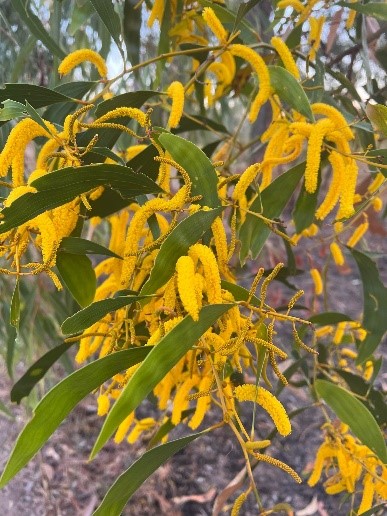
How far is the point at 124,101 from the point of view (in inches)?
28.0

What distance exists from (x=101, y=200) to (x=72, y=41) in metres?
0.94

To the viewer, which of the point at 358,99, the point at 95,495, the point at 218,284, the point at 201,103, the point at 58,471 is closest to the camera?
the point at 218,284

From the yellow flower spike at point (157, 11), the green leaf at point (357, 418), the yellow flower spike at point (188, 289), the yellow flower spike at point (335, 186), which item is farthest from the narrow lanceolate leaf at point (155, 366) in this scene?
the yellow flower spike at point (157, 11)

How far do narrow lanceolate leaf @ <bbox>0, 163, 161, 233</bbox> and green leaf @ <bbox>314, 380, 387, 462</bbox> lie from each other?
1.34ft

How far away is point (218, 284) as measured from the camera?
20.3 inches

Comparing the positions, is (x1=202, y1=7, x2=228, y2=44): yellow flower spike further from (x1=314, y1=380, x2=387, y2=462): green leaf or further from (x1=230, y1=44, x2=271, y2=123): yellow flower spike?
(x1=314, y1=380, x2=387, y2=462): green leaf

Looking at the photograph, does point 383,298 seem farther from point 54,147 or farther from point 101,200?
point 54,147

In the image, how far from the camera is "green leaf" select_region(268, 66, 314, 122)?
695 millimetres

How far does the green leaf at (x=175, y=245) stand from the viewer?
21.1 inches

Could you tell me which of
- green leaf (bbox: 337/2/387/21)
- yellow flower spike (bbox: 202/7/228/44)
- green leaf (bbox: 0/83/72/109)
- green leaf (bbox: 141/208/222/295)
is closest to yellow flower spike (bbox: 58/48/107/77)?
green leaf (bbox: 0/83/72/109)

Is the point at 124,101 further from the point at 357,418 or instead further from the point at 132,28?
the point at 357,418

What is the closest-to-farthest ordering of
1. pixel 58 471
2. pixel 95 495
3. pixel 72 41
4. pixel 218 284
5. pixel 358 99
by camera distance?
pixel 218 284 → pixel 358 99 → pixel 72 41 → pixel 95 495 → pixel 58 471

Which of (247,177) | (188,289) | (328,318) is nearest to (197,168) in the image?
(247,177)

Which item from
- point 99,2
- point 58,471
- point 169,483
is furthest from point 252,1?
point 58,471
